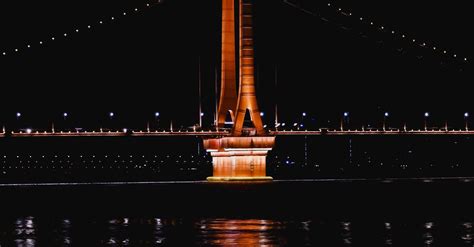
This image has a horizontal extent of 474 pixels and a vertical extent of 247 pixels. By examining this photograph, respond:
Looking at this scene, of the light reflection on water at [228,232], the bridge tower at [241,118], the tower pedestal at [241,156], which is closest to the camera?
the light reflection on water at [228,232]

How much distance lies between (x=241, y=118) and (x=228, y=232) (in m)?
35.9

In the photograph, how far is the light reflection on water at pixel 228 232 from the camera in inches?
758

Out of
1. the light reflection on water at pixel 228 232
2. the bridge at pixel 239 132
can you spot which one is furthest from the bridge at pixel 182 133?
the light reflection on water at pixel 228 232

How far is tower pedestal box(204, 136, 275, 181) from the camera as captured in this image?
5850 centimetres

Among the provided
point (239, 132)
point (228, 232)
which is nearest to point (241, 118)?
point (239, 132)

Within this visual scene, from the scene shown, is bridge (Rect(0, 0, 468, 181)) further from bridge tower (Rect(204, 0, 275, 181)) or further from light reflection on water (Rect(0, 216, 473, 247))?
light reflection on water (Rect(0, 216, 473, 247))

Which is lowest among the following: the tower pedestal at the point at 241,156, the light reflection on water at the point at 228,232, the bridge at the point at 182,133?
the light reflection on water at the point at 228,232

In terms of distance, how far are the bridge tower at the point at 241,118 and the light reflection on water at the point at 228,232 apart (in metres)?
31.9

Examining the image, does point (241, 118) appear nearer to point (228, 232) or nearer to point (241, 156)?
point (241, 156)

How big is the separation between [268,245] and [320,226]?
4.56 metres

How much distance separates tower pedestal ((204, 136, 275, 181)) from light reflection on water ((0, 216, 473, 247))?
32968mm

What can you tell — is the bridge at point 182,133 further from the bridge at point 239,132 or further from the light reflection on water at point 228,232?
the light reflection on water at point 228,232

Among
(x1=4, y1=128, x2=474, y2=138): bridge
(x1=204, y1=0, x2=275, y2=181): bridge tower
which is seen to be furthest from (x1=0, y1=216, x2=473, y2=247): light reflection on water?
(x1=4, y1=128, x2=474, y2=138): bridge

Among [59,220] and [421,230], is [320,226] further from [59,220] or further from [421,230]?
[59,220]
